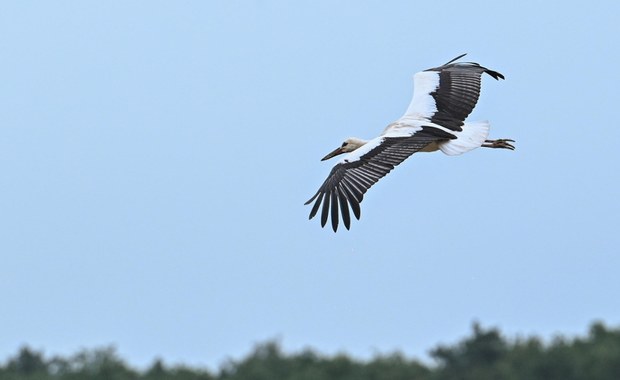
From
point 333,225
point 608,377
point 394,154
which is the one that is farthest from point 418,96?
point 608,377

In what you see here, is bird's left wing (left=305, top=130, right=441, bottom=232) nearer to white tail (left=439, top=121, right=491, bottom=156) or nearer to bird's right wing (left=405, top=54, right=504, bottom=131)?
white tail (left=439, top=121, right=491, bottom=156)

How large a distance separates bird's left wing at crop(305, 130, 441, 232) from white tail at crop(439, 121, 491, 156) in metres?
0.19

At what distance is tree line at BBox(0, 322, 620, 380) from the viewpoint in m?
53.9

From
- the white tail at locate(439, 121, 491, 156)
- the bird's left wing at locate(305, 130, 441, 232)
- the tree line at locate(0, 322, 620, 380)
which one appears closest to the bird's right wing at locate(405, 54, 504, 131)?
the white tail at locate(439, 121, 491, 156)

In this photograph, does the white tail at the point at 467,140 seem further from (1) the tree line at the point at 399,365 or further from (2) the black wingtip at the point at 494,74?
(1) the tree line at the point at 399,365

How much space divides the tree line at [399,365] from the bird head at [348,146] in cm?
3635

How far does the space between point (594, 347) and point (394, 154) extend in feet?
134

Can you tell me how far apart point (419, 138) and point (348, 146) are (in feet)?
5.29

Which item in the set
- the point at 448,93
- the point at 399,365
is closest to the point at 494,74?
the point at 448,93

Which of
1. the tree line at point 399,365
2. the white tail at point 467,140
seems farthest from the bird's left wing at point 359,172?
the tree line at point 399,365

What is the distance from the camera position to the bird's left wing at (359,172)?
46.4 ft

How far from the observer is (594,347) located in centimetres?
5481

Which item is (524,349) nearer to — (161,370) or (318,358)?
(318,358)

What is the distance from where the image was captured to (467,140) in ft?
51.0
